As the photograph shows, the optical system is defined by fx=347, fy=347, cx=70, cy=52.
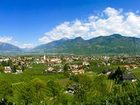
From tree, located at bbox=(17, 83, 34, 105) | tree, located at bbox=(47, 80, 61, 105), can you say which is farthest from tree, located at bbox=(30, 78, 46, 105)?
tree, located at bbox=(47, 80, 61, 105)

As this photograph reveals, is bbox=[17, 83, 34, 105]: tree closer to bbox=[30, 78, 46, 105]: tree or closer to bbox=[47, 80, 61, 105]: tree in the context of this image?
bbox=[30, 78, 46, 105]: tree

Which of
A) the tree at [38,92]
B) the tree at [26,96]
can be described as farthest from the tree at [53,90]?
the tree at [26,96]

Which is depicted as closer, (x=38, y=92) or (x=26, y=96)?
(x=26, y=96)

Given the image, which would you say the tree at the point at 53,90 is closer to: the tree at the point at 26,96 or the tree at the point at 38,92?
the tree at the point at 38,92

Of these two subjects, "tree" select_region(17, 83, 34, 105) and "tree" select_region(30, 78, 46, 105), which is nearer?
"tree" select_region(17, 83, 34, 105)

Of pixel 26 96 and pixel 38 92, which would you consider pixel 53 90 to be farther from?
pixel 26 96

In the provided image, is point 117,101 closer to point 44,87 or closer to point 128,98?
point 128,98

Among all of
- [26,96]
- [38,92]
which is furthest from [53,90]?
[26,96]

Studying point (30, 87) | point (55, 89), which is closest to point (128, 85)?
point (55, 89)

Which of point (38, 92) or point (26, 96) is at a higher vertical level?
point (38, 92)

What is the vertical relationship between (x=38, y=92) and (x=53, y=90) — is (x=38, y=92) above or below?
below

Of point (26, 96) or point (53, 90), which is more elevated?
point (53, 90)

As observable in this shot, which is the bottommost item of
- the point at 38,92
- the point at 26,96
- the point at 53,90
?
the point at 26,96

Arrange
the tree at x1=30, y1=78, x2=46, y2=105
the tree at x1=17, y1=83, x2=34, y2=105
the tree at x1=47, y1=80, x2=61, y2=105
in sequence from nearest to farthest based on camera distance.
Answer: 1. the tree at x1=17, y1=83, x2=34, y2=105
2. the tree at x1=30, y1=78, x2=46, y2=105
3. the tree at x1=47, y1=80, x2=61, y2=105
